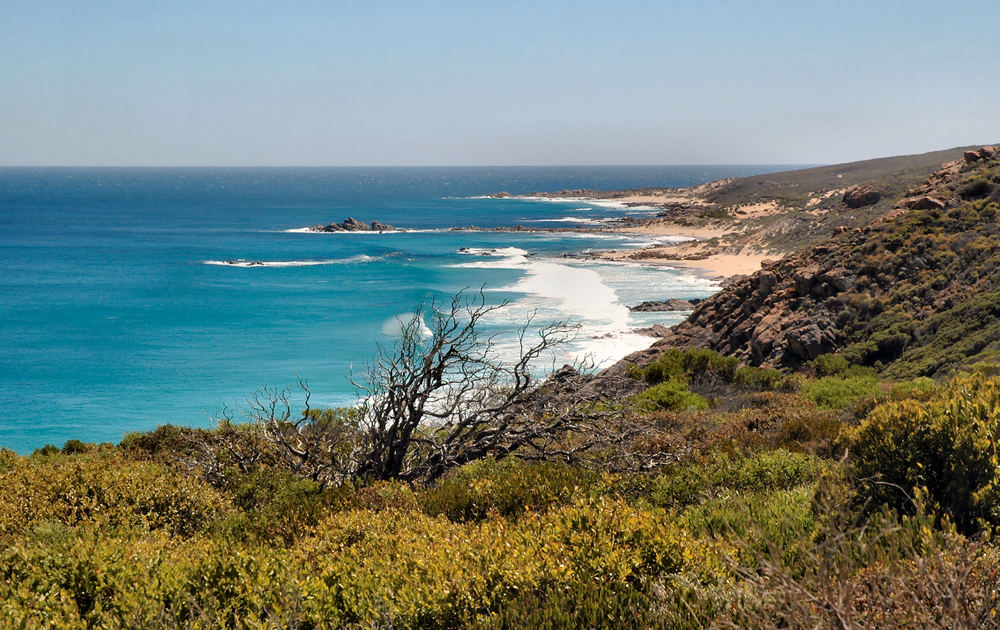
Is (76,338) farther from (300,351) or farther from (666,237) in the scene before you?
(666,237)

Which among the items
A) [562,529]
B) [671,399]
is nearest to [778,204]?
[671,399]

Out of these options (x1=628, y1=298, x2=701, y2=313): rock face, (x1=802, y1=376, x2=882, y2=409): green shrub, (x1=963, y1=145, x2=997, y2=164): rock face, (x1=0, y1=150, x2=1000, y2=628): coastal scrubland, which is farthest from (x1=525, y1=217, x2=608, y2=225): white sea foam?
(x1=0, y1=150, x2=1000, y2=628): coastal scrubland

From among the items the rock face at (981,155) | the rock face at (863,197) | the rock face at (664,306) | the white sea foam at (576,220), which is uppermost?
the rock face at (981,155)

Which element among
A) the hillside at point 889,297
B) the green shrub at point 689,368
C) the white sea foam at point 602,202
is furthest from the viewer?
the white sea foam at point 602,202

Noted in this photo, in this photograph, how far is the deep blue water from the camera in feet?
88.5

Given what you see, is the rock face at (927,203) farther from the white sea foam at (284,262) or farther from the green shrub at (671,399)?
the white sea foam at (284,262)

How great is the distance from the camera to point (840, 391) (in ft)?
46.9

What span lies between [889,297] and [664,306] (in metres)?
15.0

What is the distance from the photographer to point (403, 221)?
95688 millimetres

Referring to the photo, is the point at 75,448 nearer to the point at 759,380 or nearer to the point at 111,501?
the point at 111,501

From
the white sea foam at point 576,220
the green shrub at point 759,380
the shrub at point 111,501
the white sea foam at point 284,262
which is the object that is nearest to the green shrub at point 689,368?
the green shrub at point 759,380

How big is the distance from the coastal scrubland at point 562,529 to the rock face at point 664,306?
73.8ft

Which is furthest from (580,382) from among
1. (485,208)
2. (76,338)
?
(485,208)

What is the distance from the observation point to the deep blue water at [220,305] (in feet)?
88.5
